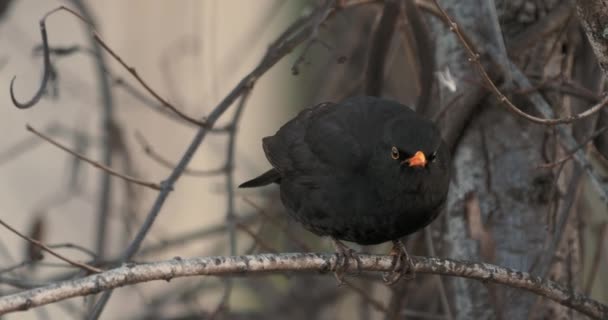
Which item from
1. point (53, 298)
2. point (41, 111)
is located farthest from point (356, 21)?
point (53, 298)

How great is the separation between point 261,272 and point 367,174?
2.82 ft

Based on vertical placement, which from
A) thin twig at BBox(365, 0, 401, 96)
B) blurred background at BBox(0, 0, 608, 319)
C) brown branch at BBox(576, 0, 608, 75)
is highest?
brown branch at BBox(576, 0, 608, 75)

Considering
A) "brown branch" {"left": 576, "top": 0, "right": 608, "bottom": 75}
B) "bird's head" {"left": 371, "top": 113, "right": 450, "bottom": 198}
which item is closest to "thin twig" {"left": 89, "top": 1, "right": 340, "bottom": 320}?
"bird's head" {"left": 371, "top": 113, "right": 450, "bottom": 198}

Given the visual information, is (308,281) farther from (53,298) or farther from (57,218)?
(53,298)

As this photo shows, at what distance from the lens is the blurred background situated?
11.9 feet

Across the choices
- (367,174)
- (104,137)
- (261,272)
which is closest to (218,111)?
(367,174)

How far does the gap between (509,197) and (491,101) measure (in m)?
0.39

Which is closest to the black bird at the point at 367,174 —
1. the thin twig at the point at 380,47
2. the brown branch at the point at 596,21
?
the thin twig at the point at 380,47

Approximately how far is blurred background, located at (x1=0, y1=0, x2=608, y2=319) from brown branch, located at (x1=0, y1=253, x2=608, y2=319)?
34cm

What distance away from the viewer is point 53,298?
6.93ft

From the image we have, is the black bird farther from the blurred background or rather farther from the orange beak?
the blurred background

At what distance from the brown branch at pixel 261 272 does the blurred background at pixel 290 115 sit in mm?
335

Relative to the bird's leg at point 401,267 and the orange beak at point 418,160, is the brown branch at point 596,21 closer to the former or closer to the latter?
the orange beak at point 418,160

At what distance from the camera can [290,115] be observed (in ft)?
Answer: 28.7
